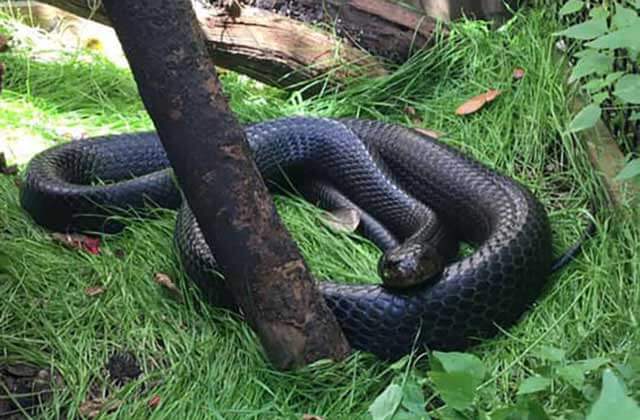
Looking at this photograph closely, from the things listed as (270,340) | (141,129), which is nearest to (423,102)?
(141,129)

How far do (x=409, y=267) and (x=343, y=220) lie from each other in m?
0.78

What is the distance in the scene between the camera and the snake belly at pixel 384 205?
9.99 feet

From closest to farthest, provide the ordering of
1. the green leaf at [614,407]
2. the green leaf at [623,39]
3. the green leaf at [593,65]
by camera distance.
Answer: the green leaf at [614,407] → the green leaf at [623,39] → the green leaf at [593,65]

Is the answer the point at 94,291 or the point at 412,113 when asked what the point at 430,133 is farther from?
the point at 94,291

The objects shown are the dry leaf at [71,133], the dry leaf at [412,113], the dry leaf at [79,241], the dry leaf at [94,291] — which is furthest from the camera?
the dry leaf at [71,133]

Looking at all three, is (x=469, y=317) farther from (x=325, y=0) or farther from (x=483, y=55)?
(x=325, y=0)

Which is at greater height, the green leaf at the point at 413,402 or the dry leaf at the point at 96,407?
the green leaf at the point at 413,402

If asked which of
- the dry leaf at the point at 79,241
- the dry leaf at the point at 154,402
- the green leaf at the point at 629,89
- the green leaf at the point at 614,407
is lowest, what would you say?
the dry leaf at the point at 79,241

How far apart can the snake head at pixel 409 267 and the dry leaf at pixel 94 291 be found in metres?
0.94

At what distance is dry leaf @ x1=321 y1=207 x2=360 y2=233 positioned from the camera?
3768 mm

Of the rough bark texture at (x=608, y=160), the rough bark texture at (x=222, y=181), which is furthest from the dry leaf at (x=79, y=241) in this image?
the rough bark texture at (x=608, y=160)

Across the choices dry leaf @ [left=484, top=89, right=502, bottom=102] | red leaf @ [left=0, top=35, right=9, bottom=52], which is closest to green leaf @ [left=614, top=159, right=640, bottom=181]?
dry leaf @ [left=484, top=89, right=502, bottom=102]

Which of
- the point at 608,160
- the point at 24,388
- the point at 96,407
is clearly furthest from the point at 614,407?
the point at 608,160

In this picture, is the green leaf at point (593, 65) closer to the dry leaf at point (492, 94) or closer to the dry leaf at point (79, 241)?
the dry leaf at point (492, 94)
